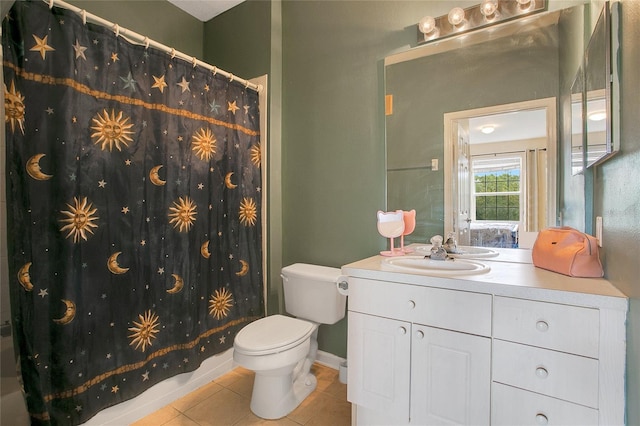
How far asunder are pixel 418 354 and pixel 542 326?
17.7 inches

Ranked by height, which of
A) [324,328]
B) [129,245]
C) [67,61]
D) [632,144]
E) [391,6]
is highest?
[391,6]

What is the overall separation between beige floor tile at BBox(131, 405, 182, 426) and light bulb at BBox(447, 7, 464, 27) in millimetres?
2601

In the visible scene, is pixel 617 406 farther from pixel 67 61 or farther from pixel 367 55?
pixel 67 61

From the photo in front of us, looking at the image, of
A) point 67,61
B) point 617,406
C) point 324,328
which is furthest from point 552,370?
point 67,61

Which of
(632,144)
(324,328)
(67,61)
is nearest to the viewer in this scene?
(632,144)

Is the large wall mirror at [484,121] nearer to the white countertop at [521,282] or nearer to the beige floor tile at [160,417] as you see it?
the white countertop at [521,282]

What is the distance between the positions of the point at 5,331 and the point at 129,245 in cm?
70

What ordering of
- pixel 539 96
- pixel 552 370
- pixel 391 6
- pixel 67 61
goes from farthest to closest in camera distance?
pixel 391 6, pixel 539 96, pixel 67 61, pixel 552 370

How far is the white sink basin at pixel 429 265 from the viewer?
4.11ft

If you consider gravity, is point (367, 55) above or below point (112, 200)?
above

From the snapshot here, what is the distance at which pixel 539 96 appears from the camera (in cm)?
142

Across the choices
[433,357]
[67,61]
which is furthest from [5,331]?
[433,357]

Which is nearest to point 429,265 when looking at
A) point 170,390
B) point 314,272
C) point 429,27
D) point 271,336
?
point 314,272

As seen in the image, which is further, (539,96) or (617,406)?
(539,96)
